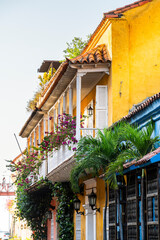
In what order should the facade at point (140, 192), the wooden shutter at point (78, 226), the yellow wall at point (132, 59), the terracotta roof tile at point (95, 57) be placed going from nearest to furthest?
the facade at point (140, 192)
the terracotta roof tile at point (95, 57)
the yellow wall at point (132, 59)
the wooden shutter at point (78, 226)

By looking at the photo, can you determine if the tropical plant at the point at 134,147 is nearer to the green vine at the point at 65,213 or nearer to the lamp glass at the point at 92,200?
the lamp glass at the point at 92,200

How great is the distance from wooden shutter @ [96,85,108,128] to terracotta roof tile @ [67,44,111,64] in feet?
2.87

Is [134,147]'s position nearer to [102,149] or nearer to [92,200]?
[102,149]

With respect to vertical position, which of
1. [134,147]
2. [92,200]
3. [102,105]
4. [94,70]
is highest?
[94,70]

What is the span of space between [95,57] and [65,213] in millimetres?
7074

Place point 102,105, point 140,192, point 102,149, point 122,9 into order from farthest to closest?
1. point 122,9
2. point 102,105
3. point 102,149
4. point 140,192

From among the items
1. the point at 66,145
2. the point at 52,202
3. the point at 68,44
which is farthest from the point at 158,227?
the point at 52,202

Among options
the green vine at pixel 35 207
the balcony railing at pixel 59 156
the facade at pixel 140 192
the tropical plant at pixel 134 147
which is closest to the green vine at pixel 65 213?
the balcony railing at pixel 59 156

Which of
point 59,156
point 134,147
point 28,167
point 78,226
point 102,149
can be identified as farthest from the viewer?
point 28,167

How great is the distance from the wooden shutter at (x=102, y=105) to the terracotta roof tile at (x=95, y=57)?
0.88m

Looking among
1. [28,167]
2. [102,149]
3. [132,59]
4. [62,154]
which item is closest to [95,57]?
[132,59]

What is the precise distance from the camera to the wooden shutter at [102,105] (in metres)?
16.1

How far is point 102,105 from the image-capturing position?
1614 centimetres

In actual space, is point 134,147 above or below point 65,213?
above
